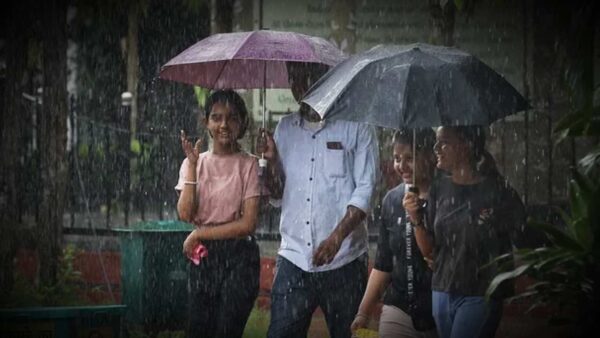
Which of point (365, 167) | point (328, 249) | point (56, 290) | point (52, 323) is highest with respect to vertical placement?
point (365, 167)

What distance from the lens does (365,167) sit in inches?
237

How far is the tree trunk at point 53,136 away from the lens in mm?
9609

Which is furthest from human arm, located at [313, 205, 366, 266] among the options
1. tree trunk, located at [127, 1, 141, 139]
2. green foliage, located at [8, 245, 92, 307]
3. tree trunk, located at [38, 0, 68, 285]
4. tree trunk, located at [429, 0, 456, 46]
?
tree trunk, located at [127, 1, 141, 139]

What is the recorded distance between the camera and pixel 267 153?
20.4ft

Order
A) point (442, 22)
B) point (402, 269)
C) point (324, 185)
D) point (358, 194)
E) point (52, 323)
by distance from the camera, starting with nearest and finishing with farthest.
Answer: point (402, 269), point (358, 194), point (324, 185), point (52, 323), point (442, 22)

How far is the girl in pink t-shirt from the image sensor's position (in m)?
6.01

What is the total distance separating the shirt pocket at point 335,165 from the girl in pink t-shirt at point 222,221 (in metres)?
0.45

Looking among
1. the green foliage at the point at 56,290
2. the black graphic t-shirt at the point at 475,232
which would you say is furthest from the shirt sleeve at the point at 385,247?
the green foliage at the point at 56,290

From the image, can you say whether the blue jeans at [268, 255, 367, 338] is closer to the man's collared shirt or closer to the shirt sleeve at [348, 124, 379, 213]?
the man's collared shirt

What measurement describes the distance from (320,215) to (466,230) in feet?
3.33

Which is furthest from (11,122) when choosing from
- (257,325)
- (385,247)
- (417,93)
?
(417,93)

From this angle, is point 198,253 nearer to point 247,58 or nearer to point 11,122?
point 247,58

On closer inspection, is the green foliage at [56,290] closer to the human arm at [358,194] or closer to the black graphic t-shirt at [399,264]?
the human arm at [358,194]

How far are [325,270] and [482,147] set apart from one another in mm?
1181
